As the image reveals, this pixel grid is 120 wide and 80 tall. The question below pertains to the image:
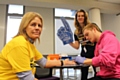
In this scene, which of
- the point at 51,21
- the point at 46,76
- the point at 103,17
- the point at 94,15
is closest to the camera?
the point at 46,76

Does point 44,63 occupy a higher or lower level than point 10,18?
lower

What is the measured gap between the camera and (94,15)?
5359 millimetres

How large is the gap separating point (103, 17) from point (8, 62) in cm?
650

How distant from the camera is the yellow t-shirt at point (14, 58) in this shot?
0.81m

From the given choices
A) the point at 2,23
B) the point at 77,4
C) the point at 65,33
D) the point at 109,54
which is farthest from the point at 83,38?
the point at 2,23

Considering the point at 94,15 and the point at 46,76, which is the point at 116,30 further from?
the point at 46,76

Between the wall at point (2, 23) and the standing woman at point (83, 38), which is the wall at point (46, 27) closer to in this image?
the wall at point (2, 23)

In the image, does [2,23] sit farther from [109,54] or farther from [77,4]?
[109,54]

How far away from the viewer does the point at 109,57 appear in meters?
1.01

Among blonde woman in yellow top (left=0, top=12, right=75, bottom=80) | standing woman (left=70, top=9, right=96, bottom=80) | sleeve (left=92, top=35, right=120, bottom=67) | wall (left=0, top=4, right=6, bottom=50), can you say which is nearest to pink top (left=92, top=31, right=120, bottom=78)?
sleeve (left=92, top=35, right=120, bottom=67)

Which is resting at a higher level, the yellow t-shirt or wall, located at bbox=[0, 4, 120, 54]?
wall, located at bbox=[0, 4, 120, 54]

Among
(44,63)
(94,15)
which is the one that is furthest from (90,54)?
(94,15)

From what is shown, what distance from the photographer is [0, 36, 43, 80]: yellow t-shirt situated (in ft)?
2.66

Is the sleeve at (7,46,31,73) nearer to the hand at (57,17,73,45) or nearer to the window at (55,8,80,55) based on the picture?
the hand at (57,17,73,45)
